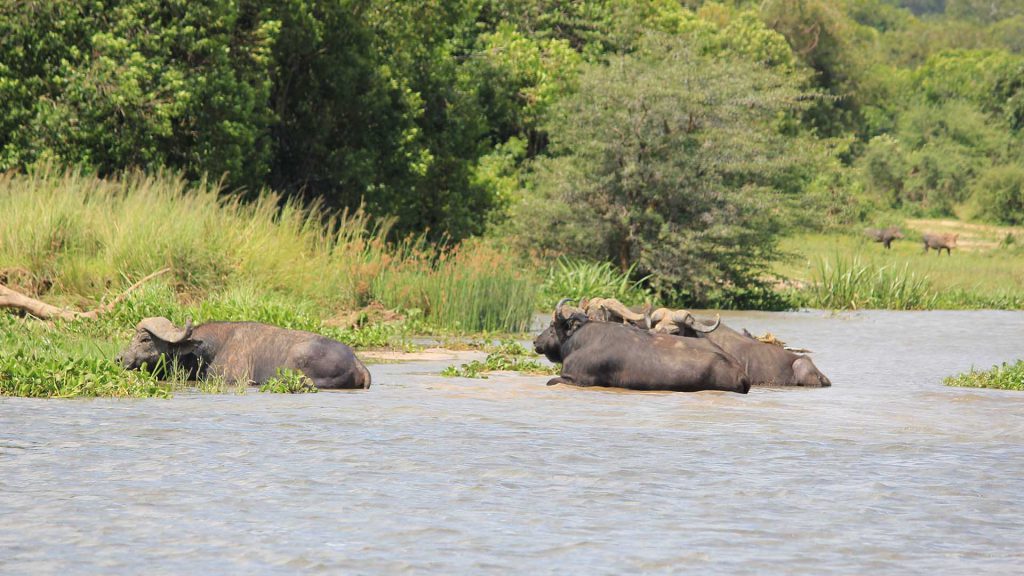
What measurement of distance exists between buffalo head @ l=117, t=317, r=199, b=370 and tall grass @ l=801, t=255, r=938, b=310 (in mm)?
18984

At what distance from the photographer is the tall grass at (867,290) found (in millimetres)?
29141

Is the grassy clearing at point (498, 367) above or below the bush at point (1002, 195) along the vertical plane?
below

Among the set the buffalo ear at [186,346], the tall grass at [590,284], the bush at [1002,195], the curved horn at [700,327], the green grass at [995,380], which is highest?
the bush at [1002,195]

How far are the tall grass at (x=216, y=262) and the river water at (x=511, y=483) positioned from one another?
5.82 meters

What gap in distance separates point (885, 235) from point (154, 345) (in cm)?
4052

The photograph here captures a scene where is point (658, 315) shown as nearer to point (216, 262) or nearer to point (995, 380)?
point (995, 380)

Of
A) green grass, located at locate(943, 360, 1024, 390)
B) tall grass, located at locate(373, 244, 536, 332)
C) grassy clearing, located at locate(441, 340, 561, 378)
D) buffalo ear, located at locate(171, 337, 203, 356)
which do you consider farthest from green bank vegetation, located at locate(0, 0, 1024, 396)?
green grass, located at locate(943, 360, 1024, 390)

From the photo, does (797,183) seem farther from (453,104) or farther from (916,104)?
(916,104)

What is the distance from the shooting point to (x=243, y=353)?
12359 millimetres

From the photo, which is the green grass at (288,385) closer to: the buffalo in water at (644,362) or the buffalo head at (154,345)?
the buffalo head at (154,345)

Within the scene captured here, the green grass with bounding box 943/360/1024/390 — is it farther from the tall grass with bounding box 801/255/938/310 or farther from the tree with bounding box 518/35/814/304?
the tall grass with bounding box 801/255/938/310

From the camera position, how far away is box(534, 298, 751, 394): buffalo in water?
40.7 feet

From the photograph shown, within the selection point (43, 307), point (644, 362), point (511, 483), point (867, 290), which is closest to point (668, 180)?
point (867, 290)

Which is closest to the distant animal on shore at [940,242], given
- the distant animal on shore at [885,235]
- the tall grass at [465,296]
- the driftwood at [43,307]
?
the distant animal on shore at [885,235]
